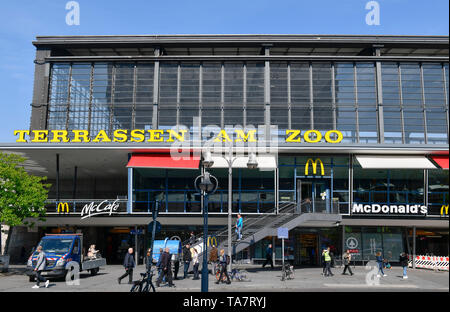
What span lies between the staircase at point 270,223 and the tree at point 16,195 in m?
11.1

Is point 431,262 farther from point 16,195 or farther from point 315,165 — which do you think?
point 16,195

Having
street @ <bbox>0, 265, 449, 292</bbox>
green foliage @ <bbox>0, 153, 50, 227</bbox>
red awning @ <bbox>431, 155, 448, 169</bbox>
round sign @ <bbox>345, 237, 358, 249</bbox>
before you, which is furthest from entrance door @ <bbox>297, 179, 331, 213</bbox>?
green foliage @ <bbox>0, 153, 50, 227</bbox>

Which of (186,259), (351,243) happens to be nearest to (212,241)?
(186,259)

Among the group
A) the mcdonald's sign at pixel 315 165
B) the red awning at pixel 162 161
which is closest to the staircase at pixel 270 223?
the mcdonald's sign at pixel 315 165

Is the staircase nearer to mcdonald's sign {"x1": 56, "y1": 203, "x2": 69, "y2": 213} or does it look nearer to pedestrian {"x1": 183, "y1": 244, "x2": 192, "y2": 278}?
pedestrian {"x1": 183, "y1": 244, "x2": 192, "y2": 278}

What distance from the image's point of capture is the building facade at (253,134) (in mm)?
34844

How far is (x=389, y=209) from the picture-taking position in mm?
34719

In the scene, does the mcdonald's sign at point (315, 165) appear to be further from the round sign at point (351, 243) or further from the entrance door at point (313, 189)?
the round sign at point (351, 243)

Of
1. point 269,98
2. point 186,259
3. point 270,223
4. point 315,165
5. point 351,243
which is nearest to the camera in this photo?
point 186,259

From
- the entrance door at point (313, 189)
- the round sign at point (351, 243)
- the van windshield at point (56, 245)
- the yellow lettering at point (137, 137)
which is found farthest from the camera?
the round sign at point (351, 243)

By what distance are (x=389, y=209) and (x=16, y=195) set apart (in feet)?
85.7

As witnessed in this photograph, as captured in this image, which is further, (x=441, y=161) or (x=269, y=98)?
(x=269, y=98)

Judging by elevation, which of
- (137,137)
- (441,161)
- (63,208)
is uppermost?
(137,137)

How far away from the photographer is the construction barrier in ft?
111
